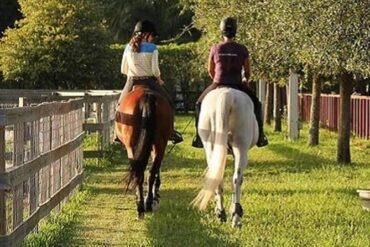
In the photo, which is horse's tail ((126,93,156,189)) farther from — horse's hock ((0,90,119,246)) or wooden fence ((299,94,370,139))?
wooden fence ((299,94,370,139))

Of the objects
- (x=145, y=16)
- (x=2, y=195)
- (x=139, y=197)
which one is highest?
(x=145, y=16)

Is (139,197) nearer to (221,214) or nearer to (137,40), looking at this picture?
(221,214)

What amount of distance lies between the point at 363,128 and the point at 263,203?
1736 cm

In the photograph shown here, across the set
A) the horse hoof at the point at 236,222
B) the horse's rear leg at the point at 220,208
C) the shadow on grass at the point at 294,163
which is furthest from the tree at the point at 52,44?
the horse hoof at the point at 236,222

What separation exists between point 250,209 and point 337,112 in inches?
891

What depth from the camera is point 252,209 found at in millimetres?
12906

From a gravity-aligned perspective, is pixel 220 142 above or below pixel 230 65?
below

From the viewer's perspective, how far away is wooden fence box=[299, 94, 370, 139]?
29.9m

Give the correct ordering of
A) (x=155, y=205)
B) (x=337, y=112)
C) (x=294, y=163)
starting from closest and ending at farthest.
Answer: (x=155, y=205), (x=294, y=163), (x=337, y=112)

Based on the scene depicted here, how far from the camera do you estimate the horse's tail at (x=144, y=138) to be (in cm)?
1255

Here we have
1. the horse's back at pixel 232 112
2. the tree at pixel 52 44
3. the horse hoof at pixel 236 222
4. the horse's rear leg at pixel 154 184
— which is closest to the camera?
the horse hoof at pixel 236 222

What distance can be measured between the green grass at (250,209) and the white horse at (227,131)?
1.74ft

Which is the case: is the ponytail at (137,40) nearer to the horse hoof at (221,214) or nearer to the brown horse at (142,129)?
the brown horse at (142,129)

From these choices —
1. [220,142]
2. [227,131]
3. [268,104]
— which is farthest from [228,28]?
[268,104]
